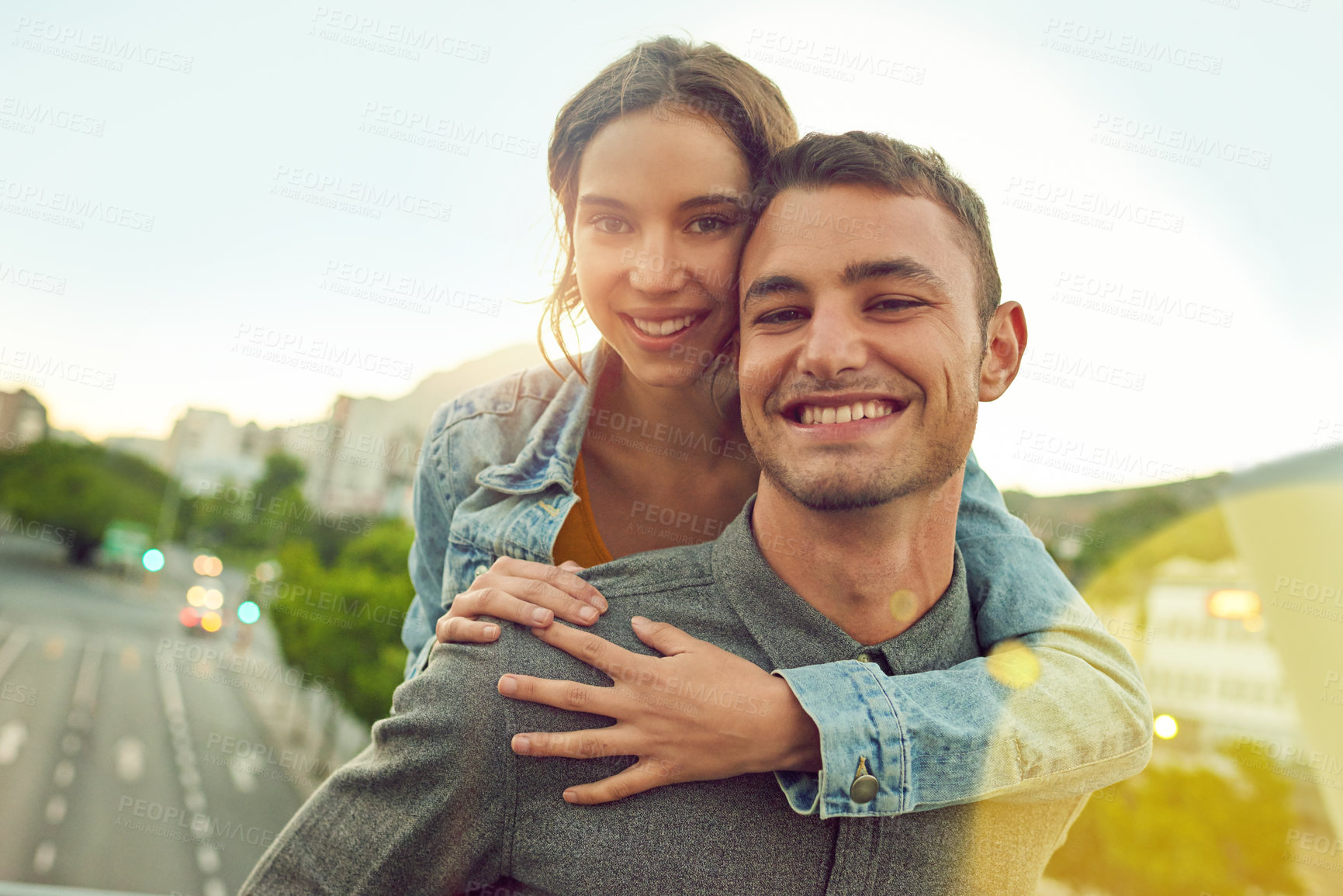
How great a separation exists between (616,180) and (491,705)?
1.59m

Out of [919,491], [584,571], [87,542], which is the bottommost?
[87,542]

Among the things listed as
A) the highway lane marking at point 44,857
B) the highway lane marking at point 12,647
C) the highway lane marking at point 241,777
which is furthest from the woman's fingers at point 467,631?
the highway lane marking at point 12,647

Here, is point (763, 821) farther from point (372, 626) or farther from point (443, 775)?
point (372, 626)

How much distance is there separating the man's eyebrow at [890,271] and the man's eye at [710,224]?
74 cm

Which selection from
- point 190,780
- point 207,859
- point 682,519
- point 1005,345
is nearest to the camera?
point 1005,345

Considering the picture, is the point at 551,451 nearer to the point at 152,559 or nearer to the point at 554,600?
the point at 554,600

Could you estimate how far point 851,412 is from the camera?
1.96 meters

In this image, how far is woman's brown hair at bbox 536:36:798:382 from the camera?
8.97ft

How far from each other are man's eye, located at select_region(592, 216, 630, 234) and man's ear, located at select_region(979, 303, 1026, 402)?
3.74 ft

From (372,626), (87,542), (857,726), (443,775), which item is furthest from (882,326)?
(87,542)

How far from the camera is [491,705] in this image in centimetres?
186

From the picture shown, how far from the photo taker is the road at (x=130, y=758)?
3338 centimetres

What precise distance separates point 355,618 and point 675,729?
34380 mm

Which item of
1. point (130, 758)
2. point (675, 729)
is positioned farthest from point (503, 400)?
point (130, 758)
